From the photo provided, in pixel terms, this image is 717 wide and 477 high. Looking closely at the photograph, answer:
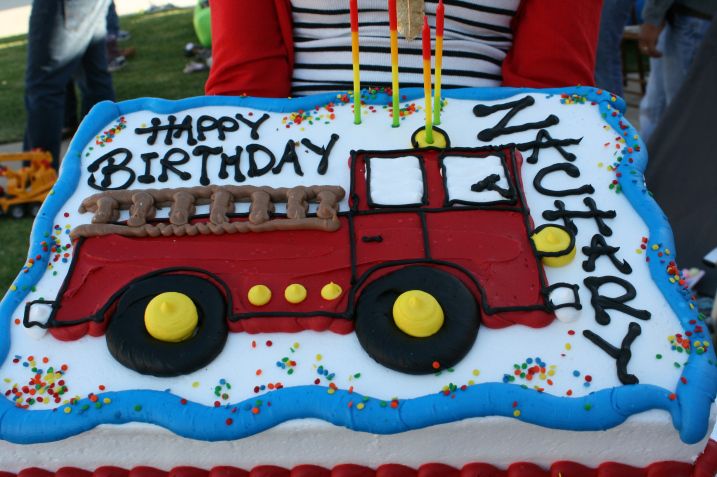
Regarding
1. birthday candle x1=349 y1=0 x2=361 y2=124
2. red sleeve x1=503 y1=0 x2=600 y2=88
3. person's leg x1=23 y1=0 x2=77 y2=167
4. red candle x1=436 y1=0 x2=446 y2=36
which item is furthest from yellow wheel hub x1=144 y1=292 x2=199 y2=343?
person's leg x1=23 y1=0 x2=77 y2=167

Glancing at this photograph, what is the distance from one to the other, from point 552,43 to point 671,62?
5.34ft

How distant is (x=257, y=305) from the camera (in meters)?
1.11

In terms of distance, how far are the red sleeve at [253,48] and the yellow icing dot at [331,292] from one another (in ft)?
2.44

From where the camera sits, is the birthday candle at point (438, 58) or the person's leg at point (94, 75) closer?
the birthday candle at point (438, 58)

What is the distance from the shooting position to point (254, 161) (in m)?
1.40

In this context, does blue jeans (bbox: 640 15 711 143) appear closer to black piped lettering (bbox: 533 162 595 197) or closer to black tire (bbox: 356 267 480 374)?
black piped lettering (bbox: 533 162 595 197)

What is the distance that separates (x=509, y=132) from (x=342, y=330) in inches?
24.7

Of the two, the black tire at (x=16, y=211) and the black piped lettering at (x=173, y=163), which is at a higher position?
the black piped lettering at (x=173, y=163)

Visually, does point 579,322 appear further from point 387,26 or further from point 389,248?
point 387,26

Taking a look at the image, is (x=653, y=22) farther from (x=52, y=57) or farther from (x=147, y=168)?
(x=52, y=57)

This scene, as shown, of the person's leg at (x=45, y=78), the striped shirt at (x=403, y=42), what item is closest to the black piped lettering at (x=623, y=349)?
the striped shirt at (x=403, y=42)

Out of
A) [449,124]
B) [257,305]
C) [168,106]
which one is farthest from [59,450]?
[449,124]

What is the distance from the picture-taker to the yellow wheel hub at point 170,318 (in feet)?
3.47

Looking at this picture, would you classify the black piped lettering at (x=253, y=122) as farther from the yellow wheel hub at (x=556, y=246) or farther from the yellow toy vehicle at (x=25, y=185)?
the yellow toy vehicle at (x=25, y=185)
